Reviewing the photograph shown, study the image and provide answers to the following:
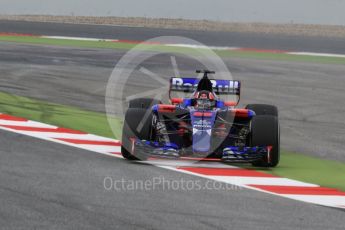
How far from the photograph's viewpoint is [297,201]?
344 inches

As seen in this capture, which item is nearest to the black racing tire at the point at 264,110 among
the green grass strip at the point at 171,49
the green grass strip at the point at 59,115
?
the green grass strip at the point at 59,115

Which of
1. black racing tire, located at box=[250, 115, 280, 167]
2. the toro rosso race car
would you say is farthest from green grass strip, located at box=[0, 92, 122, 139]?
black racing tire, located at box=[250, 115, 280, 167]

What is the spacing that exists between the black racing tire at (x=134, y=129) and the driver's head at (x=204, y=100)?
27.8 inches

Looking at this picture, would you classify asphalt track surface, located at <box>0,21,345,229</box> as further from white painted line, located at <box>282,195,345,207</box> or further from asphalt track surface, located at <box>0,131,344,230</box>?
white painted line, located at <box>282,195,345,207</box>

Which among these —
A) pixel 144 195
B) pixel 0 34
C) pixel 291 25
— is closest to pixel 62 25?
pixel 0 34

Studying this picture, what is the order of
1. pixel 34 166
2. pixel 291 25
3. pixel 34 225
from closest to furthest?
pixel 34 225 < pixel 34 166 < pixel 291 25

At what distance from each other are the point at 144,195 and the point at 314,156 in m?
3.75

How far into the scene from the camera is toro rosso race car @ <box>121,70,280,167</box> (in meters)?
10.4

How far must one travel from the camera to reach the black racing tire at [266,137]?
1045 centimetres

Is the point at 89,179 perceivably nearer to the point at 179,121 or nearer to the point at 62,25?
the point at 179,121

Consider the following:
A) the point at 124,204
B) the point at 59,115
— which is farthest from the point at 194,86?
the point at 124,204

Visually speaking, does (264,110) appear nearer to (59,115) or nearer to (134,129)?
(134,129)

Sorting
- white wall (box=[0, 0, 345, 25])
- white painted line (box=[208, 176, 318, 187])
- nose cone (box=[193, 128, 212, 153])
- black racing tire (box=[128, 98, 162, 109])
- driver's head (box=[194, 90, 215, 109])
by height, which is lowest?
white painted line (box=[208, 176, 318, 187])

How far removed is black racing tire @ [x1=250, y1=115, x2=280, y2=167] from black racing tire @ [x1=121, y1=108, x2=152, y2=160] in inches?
50.5
